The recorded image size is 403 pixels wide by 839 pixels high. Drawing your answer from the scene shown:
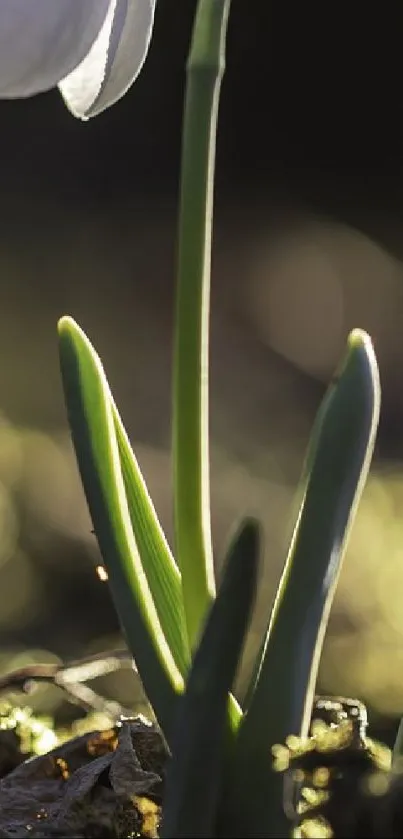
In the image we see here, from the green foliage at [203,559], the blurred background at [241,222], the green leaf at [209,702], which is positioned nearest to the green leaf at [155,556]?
the green foliage at [203,559]

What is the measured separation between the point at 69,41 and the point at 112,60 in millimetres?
47

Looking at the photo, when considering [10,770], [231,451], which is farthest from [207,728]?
[231,451]

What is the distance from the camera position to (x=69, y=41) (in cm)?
57

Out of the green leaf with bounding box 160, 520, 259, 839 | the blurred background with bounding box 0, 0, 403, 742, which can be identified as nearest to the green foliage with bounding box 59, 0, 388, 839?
the green leaf with bounding box 160, 520, 259, 839

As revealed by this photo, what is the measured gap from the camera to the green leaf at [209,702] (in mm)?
392

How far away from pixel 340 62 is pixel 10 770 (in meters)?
2.85

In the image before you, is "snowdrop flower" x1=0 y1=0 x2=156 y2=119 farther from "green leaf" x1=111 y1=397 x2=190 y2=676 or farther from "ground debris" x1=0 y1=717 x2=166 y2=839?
"ground debris" x1=0 y1=717 x2=166 y2=839

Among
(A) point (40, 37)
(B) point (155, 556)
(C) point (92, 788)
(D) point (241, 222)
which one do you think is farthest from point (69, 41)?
(D) point (241, 222)

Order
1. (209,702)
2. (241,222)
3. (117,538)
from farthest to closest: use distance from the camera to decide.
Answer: (241,222)
(117,538)
(209,702)

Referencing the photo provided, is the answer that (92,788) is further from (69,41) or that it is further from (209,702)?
(69,41)

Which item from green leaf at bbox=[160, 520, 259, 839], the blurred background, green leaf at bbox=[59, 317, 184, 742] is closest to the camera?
green leaf at bbox=[160, 520, 259, 839]

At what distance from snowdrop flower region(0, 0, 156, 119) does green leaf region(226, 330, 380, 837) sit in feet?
0.72

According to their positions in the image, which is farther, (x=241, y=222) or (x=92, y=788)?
(x=241, y=222)

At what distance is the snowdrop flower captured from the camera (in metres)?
0.56
